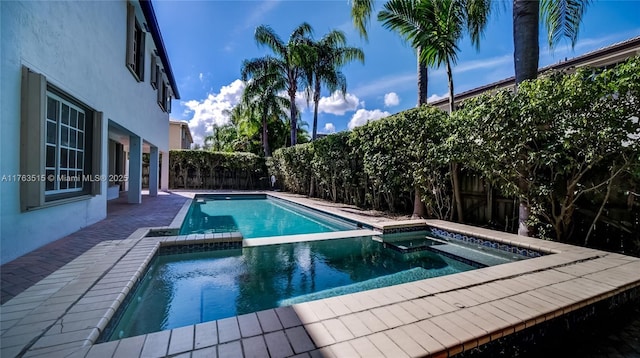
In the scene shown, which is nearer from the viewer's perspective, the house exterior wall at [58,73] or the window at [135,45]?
the house exterior wall at [58,73]

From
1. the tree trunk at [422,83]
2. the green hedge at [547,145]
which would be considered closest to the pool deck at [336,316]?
the green hedge at [547,145]

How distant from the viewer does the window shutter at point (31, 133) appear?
3963 mm

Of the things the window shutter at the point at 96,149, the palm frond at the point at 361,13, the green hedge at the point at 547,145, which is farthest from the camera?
the palm frond at the point at 361,13

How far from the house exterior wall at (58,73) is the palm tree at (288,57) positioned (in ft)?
35.3

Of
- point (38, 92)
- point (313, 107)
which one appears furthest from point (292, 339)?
point (313, 107)

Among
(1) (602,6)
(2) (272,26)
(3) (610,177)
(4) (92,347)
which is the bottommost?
(4) (92,347)

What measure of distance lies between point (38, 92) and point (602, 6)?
38.0ft

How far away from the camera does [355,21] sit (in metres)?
10.4

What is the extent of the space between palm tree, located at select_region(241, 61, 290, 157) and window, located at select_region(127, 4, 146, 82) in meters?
10.9

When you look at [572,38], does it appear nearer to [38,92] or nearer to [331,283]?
[331,283]

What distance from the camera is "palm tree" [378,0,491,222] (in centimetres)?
893

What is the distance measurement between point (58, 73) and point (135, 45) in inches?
218

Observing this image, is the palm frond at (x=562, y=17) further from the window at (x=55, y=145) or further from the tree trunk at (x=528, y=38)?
the window at (x=55, y=145)

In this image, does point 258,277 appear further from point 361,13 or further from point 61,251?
point 361,13
